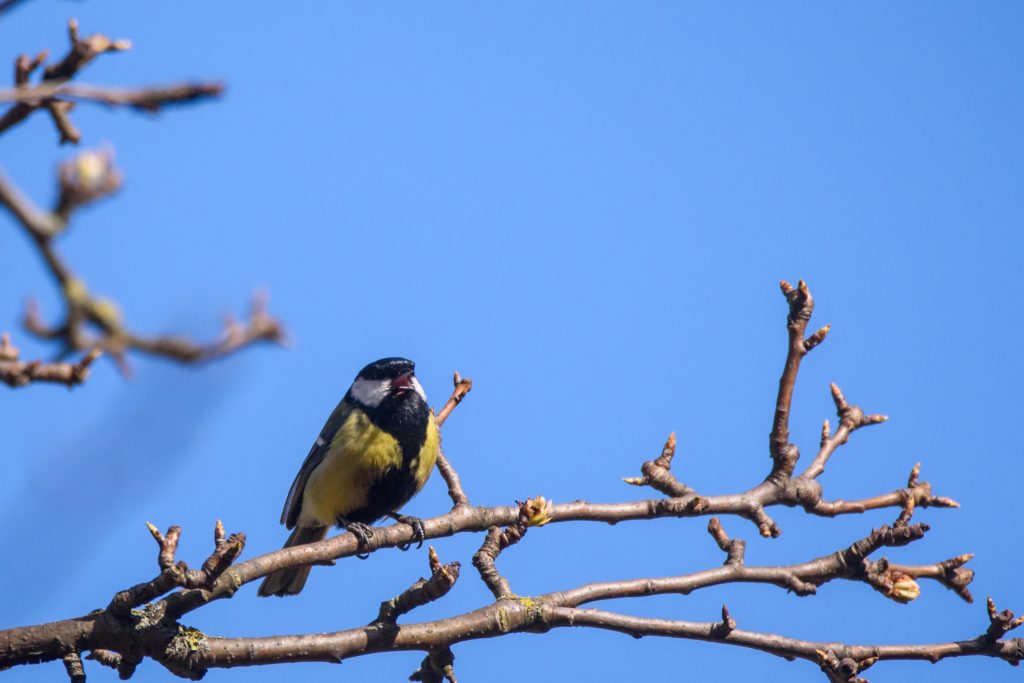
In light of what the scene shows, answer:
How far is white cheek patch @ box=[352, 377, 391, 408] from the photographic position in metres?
6.42

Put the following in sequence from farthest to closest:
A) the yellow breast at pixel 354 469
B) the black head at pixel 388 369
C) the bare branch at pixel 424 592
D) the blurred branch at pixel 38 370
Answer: the black head at pixel 388 369 < the yellow breast at pixel 354 469 < the bare branch at pixel 424 592 < the blurred branch at pixel 38 370

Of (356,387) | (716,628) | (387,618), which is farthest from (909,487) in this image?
(356,387)

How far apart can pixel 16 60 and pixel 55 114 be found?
142mm

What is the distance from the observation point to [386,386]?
653 centimetres

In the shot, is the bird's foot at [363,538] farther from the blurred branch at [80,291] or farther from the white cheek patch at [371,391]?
the blurred branch at [80,291]

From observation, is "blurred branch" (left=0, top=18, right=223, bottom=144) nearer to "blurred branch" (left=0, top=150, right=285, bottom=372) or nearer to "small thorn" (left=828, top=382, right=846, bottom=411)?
"blurred branch" (left=0, top=150, right=285, bottom=372)

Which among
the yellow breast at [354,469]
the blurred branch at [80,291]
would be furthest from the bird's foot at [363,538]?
the blurred branch at [80,291]

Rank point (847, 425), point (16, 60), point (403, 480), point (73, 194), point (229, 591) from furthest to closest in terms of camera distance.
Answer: point (403, 480) < point (847, 425) < point (229, 591) < point (16, 60) < point (73, 194)

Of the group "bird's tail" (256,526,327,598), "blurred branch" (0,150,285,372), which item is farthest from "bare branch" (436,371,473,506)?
"blurred branch" (0,150,285,372)

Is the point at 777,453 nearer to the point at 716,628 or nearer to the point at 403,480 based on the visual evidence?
the point at 716,628

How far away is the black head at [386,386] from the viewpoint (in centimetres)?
635

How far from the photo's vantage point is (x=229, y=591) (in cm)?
365

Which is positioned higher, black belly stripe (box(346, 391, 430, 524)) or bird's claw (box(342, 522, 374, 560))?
black belly stripe (box(346, 391, 430, 524))

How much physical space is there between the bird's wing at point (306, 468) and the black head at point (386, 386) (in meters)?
0.18
